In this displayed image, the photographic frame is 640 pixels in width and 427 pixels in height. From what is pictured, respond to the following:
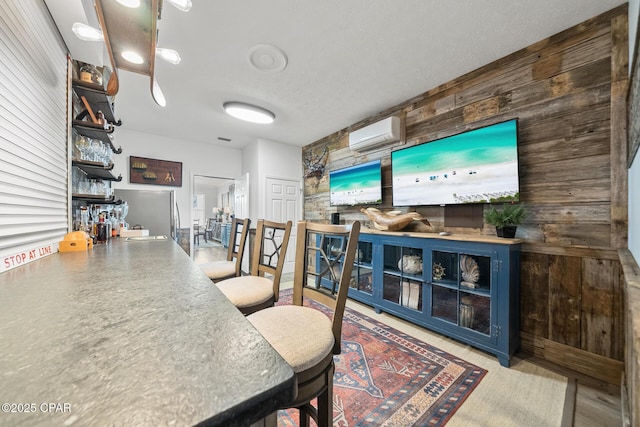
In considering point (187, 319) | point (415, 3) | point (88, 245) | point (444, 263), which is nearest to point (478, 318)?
point (444, 263)

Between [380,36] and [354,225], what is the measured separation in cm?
168

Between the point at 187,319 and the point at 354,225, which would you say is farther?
the point at 354,225

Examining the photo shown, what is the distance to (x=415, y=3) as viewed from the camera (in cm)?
160

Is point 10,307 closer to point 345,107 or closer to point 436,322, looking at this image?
point 436,322

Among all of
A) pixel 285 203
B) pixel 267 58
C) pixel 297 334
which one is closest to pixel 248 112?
pixel 267 58

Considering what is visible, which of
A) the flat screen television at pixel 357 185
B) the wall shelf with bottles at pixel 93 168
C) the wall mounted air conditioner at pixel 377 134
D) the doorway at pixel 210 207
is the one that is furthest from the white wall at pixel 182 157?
the doorway at pixel 210 207

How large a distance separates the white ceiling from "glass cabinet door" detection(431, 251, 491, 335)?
69.1 inches

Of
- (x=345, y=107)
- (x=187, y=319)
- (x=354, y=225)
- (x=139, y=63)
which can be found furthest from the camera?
(x=345, y=107)

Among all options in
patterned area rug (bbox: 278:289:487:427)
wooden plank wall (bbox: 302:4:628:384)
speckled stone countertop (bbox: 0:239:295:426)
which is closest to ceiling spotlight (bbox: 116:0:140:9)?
speckled stone countertop (bbox: 0:239:295:426)

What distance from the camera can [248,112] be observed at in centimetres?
303

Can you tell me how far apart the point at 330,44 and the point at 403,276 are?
2249 millimetres

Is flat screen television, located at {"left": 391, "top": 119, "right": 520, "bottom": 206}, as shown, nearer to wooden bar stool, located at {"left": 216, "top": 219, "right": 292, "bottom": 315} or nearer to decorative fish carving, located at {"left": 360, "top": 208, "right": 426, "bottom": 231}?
decorative fish carving, located at {"left": 360, "top": 208, "right": 426, "bottom": 231}

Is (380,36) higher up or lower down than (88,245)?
higher up

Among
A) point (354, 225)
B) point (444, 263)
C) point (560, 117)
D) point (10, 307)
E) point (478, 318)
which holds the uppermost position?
point (560, 117)
